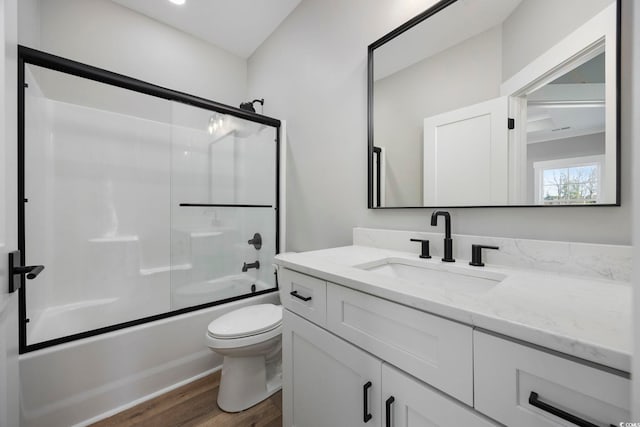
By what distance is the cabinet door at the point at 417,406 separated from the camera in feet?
1.79

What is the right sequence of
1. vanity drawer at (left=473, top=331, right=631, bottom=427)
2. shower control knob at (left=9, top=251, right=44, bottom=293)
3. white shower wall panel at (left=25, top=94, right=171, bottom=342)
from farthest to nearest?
white shower wall panel at (left=25, top=94, right=171, bottom=342) → shower control knob at (left=9, top=251, right=44, bottom=293) → vanity drawer at (left=473, top=331, right=631, bottom=427)

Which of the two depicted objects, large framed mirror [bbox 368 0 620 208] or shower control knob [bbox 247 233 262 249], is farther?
shower control knob [bbox 247 233 262 249]

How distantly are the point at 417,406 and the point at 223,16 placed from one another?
2.78m

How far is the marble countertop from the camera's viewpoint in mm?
406

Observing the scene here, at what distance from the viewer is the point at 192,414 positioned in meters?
1.36

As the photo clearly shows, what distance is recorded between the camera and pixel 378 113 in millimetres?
1424

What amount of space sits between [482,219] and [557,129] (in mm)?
391

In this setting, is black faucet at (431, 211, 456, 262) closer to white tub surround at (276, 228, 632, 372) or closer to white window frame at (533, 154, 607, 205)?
white tub surround at (276, 228, 632, 372)

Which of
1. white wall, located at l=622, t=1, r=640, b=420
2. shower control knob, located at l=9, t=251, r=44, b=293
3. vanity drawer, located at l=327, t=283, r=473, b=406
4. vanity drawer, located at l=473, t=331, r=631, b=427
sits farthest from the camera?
shower control knob, located at l=9, t=251, r=44, b=293

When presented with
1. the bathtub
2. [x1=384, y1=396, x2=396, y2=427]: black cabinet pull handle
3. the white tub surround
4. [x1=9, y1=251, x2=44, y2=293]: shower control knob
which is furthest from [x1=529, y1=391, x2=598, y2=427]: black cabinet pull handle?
the bathtub

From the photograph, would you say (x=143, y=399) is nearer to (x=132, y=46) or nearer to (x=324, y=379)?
(x=324, y=379)

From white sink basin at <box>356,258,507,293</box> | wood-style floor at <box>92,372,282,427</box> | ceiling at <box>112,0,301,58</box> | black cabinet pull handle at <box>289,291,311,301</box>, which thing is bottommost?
wood-style floor at <box>92,372,282,427</box>

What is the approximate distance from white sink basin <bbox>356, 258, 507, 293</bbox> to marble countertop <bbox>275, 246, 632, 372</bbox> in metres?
0.04

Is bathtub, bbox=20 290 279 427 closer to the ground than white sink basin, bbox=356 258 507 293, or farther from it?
closer to the ground
